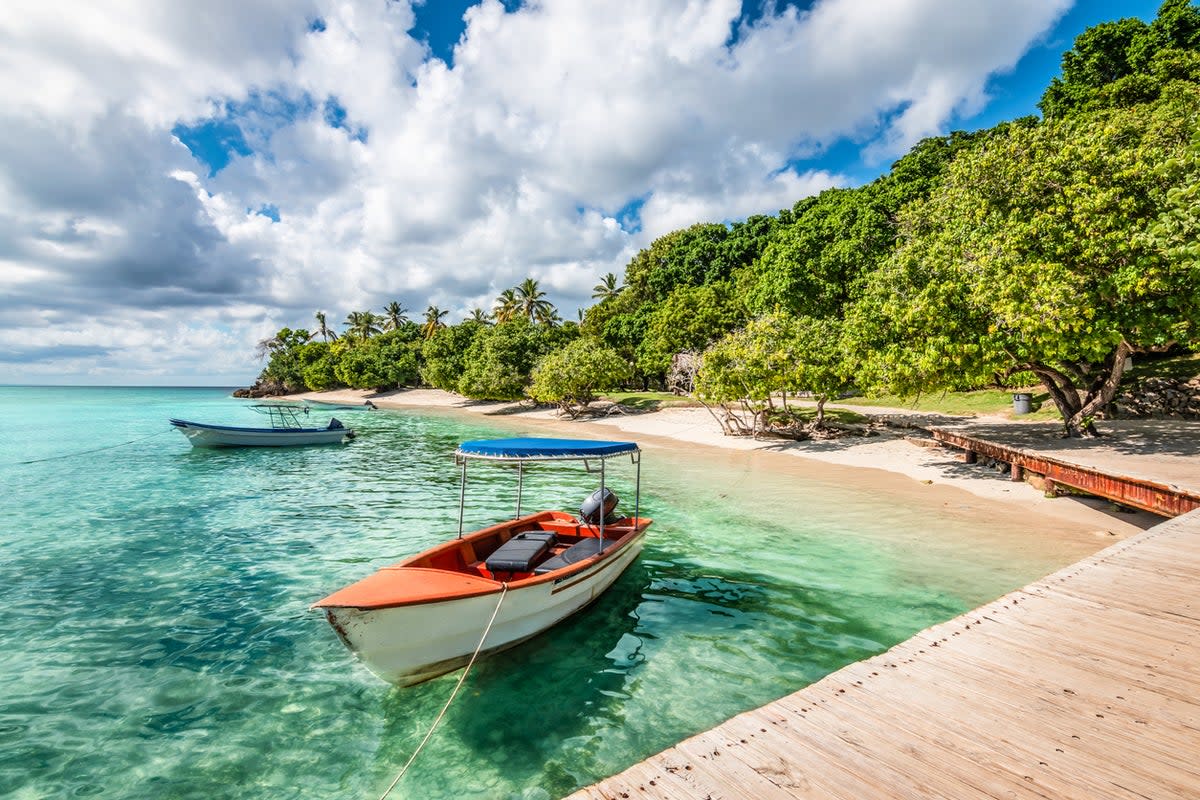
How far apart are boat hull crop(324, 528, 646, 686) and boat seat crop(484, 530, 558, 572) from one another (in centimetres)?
83

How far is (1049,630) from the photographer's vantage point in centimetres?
579

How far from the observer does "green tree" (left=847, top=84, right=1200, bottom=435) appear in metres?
14.8

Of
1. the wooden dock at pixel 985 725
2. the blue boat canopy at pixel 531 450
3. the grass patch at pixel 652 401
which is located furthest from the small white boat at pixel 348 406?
the wooden dock at pixel 985 725

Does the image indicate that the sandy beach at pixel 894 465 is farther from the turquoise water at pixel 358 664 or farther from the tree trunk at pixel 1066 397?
the tree trunk at pixel 1066 397

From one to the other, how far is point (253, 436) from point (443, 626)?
109ft

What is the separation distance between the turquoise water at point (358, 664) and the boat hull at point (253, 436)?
1308 centimetres

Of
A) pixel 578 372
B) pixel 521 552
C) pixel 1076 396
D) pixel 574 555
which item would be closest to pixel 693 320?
pixel 578 372

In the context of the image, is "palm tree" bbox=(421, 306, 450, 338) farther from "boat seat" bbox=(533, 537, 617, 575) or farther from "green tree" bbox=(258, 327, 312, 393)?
"boat seat" bbox=(533, 537, 617, 575)

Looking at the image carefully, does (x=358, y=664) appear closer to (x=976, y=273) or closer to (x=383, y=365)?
(x=976, y=273)

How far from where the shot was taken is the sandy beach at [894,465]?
48.0ft

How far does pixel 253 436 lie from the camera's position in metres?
33.4

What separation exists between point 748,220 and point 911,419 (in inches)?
1352

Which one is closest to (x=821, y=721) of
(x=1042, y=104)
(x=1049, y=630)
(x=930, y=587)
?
(x=1049, y=630)

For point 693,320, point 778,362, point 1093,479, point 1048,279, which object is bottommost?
point 1093,479
